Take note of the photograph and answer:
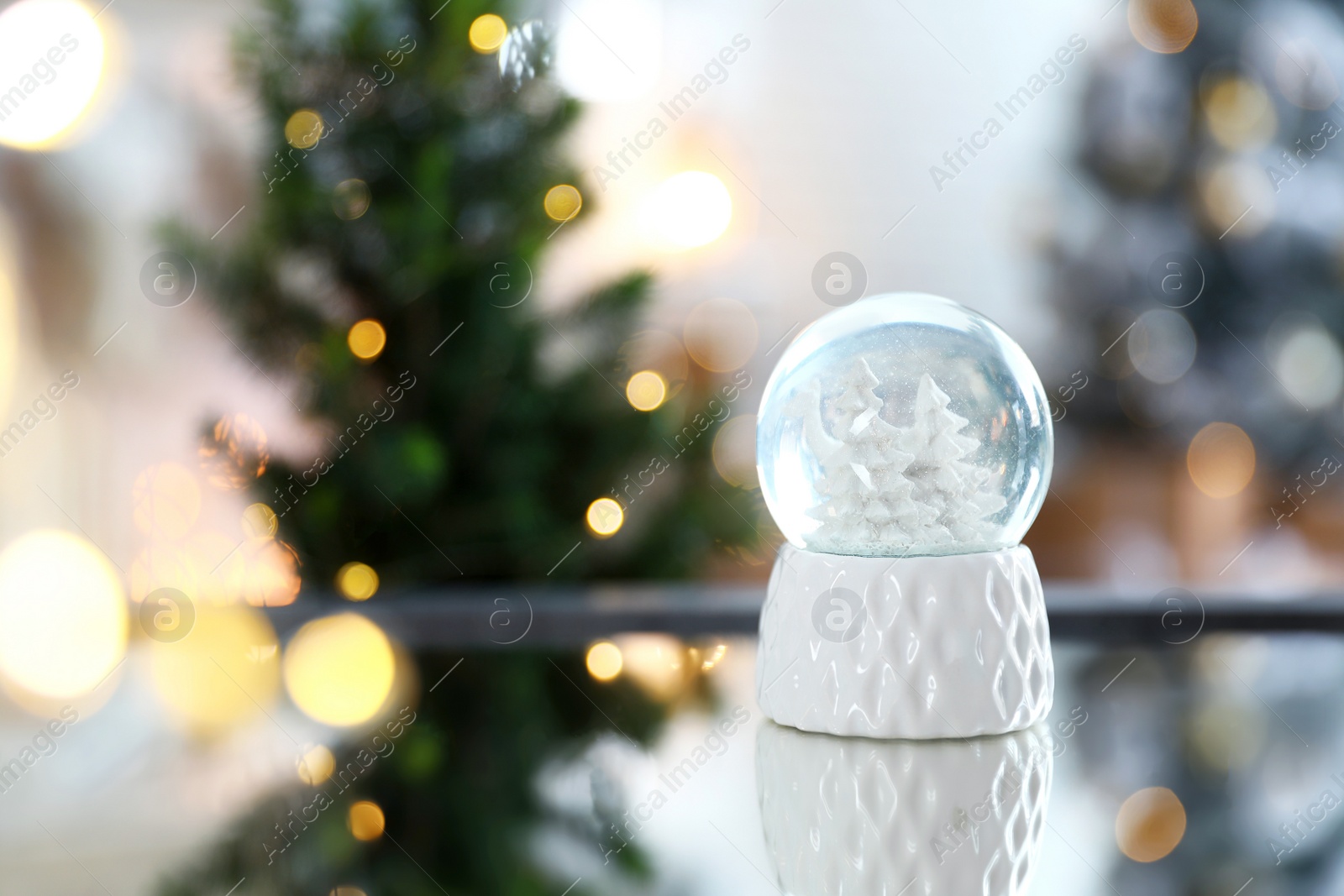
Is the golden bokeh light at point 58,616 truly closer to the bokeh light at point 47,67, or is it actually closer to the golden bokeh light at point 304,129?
the golden bokeh light at point 304,129

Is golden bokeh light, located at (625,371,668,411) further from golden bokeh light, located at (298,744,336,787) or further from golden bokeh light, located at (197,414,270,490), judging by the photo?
golden bokeh light, located at (298,744,336,787)

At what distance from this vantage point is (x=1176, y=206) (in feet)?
5.25

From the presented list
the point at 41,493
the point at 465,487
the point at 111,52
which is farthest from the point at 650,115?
the point at 465,487

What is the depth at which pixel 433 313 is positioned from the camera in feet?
2.82

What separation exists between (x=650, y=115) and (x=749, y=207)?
0.28 meters

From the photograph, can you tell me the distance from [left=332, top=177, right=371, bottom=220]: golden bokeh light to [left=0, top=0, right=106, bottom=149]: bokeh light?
540 mm

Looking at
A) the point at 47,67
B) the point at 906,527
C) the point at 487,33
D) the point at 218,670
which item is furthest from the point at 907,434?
the point at 47,67

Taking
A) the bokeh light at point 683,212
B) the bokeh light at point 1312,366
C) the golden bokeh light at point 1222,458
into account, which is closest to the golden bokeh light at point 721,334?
the bokeh light at point 683,212

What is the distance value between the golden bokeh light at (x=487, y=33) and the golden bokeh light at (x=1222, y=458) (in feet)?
4.15

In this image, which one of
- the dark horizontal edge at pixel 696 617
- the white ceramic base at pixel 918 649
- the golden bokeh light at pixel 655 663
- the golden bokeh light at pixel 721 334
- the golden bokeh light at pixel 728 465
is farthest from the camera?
the golden bokeh light at pixel 721 334

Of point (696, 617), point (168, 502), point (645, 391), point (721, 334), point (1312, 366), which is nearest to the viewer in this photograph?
point (696, 617)

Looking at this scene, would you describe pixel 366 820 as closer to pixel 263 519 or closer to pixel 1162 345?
pixel 263 519

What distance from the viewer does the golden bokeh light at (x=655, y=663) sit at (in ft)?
1.72

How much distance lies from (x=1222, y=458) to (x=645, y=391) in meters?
1.17
